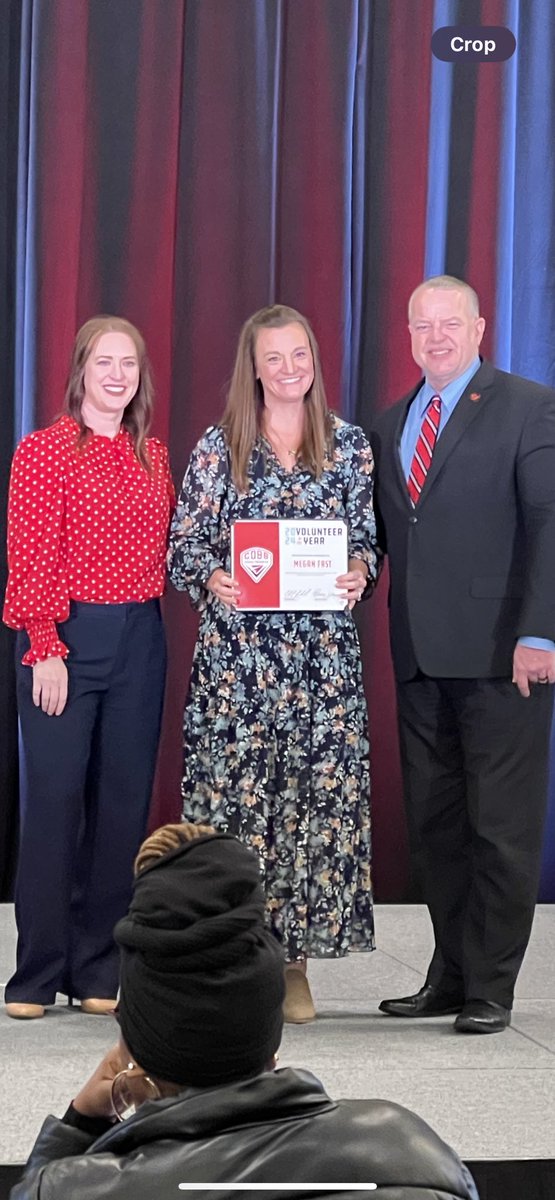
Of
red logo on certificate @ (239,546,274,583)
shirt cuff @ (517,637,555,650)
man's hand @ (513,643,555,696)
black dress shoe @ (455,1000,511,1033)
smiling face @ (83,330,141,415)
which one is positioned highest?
smiling face @ (83,330,141,415)

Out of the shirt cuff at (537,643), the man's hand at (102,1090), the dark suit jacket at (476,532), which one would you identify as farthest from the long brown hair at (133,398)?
the man's hand at (102,1090)

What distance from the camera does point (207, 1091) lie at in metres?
1.07

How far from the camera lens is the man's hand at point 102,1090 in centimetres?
125

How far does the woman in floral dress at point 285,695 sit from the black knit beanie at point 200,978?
6.86 ft

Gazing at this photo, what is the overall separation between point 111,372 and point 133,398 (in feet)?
0.37

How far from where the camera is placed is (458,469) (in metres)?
3.27

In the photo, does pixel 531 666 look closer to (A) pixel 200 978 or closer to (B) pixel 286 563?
(B) pixel 286 563

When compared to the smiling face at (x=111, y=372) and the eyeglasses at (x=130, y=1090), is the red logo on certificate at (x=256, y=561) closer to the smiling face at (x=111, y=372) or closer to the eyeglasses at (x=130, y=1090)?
the smiling face at (x=111, y=372)

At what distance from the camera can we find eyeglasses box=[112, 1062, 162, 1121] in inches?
47.6

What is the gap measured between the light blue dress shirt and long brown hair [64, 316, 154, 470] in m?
0.56

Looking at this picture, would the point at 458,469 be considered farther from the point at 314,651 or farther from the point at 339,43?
the point at 339,43

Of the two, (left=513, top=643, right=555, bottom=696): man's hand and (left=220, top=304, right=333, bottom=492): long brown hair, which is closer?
(left=513, top=643, right=555, bottom=696): man's hand

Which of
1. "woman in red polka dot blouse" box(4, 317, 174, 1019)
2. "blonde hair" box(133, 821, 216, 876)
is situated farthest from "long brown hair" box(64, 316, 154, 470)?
"blonde hair" box(133, 821, 216, 876)

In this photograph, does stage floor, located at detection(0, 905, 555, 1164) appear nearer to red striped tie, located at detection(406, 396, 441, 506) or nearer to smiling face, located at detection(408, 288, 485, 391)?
red striped tie, located at detection(406, 396, 441, 506)
